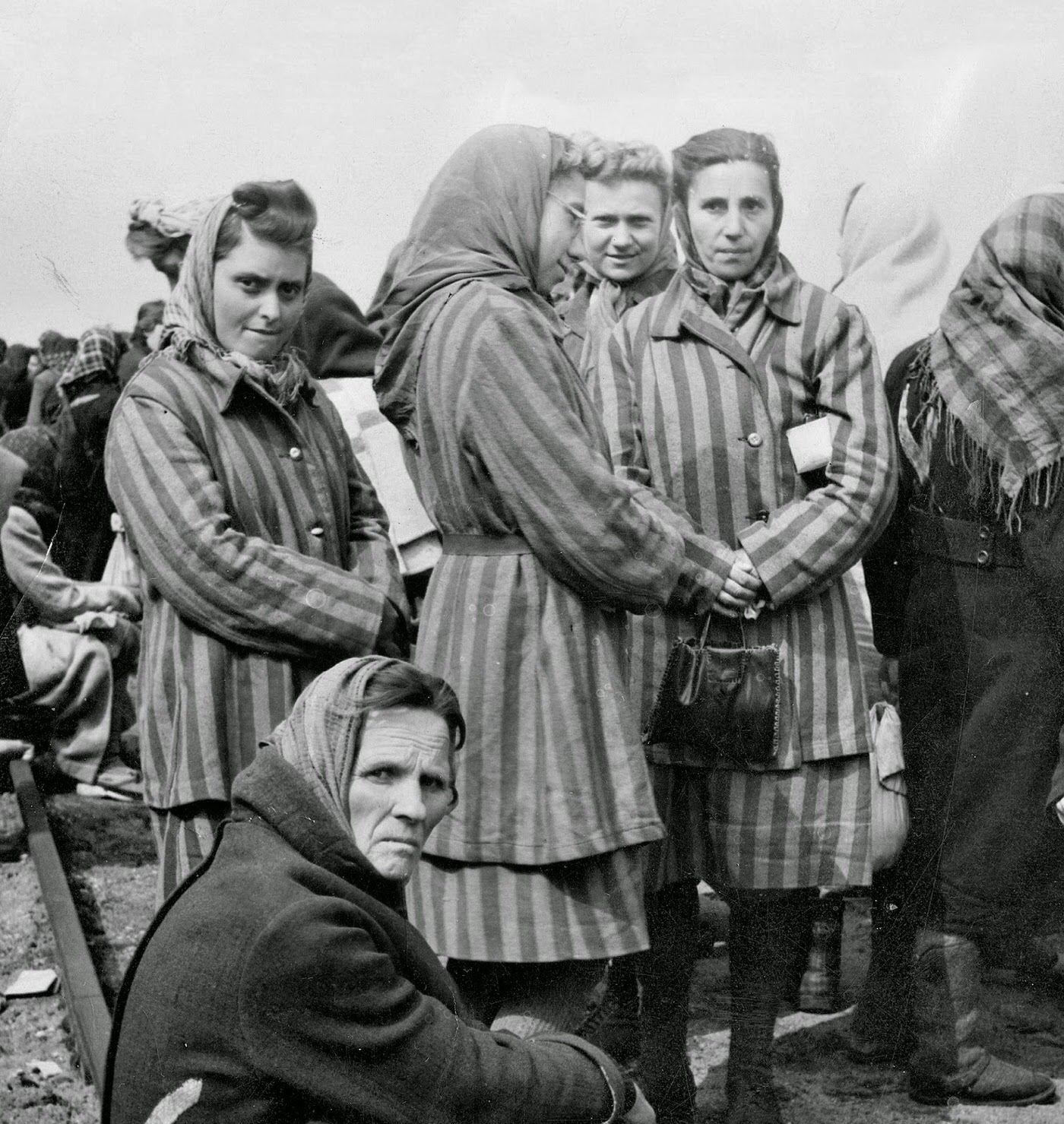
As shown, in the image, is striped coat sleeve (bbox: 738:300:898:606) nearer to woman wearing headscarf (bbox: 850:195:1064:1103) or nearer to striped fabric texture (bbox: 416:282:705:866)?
woman wearing headscarf (bbox: 850:195:1064:1103)

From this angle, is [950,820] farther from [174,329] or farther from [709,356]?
[174,329]

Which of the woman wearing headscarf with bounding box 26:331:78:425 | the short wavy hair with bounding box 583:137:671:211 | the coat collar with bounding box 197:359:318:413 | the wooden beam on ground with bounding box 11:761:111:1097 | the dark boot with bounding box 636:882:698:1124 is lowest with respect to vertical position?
the wooden beam on ground with bounding box 11:761:111:1097

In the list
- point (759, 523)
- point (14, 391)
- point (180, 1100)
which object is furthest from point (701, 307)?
point (14, 391)

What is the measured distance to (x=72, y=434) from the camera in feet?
20.3

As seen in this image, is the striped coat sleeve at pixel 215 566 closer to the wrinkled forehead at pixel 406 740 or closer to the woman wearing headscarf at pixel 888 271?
the wrinkled forehead at pixel 406 740

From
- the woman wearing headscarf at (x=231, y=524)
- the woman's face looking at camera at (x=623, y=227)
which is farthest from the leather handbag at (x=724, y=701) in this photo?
the woman's face looking at camera at (x=623, y=227)

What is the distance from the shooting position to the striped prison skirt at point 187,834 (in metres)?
2.98

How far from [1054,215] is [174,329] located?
6.30 feet

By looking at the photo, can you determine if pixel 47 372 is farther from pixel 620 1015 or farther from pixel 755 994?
pixel 755 994

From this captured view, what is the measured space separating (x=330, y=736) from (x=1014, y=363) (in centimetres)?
205

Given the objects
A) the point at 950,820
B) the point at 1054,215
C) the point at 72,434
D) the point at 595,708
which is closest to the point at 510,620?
the point at 595,708

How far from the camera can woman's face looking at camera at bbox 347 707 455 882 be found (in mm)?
2184

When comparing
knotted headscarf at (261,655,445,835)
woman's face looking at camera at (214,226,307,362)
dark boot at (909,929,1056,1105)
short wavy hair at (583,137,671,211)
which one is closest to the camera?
knotted headscarf at (261,655,445,835)

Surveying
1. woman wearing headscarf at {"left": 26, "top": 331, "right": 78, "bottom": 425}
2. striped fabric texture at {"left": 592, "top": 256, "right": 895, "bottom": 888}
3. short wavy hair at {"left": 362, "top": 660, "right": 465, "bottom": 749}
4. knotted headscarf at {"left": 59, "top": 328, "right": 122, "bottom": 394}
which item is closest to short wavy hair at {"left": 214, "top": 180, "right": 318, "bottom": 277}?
striped fabric texture at {"left": 592, "top": 256, "right": 895, "bottom": 888}
